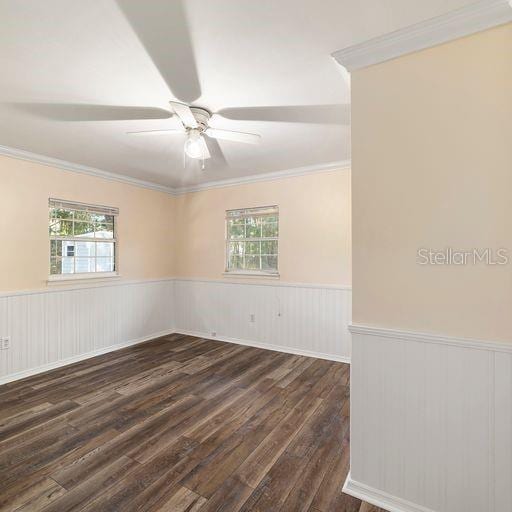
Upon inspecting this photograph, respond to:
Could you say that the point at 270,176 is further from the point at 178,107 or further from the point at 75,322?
the point at 75,322

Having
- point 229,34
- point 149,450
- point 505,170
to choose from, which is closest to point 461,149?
point 505,170

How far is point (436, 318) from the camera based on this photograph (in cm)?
157

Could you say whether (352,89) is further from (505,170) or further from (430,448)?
(430,448)

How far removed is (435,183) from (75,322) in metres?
4.25

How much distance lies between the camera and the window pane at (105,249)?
4258mm

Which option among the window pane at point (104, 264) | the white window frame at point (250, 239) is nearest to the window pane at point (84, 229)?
the window pane at point (104, 264)

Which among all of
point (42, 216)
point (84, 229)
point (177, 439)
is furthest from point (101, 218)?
point (177, 439)

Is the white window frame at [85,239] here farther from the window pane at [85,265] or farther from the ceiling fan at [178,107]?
the ceiling fan at [178,107]

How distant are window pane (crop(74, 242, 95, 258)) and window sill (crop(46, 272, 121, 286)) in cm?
27

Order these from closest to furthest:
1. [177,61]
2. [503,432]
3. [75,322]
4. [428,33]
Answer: [503,432] < [428,33] < [177,61] < [75,322]

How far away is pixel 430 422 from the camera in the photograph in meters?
1.57

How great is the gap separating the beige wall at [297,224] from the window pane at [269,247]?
0.14 meters

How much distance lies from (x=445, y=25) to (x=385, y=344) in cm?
168

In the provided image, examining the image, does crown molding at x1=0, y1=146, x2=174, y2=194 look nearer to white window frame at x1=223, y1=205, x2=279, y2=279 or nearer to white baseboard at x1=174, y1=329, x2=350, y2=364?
white window frame at x1=223, y1=205, x2=279, y2=279
